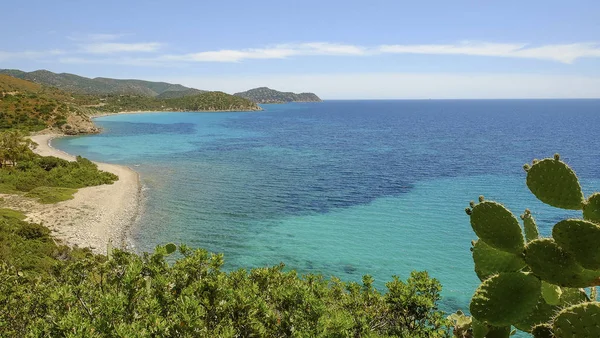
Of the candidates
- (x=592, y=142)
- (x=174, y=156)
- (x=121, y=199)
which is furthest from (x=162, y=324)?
(x=592, y=142)

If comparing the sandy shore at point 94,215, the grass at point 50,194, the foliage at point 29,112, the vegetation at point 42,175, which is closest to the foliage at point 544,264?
the sandy shore at point 94,215

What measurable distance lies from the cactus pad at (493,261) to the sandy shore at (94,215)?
90.5 feet

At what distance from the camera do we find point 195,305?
701 centimetres

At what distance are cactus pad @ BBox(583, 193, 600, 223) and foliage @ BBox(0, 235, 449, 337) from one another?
5632mm

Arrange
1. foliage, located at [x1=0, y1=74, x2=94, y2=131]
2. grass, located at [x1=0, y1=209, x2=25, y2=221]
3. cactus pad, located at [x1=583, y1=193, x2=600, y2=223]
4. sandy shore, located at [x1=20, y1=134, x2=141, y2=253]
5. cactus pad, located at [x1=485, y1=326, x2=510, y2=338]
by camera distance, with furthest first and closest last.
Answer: foliage, located at [x1=0, y1=74, x2=94, y2=131], sandy shore, located at [x1=20, y1=134, x2=141, y2=253], grass, located at [x1=0, y1=209, x2=25, y2=221], cactus pad, located at [x1=485, y1=326, x2=510, y2=338], cactus pad, located at [x1=583, y1=193, x2=600, y2=223]

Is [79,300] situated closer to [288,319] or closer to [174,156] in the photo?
[288,319]

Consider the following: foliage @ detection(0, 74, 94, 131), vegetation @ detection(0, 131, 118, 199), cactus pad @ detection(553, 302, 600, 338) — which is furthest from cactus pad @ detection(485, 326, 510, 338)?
foliage @ detection(0, 74, 94, 131)

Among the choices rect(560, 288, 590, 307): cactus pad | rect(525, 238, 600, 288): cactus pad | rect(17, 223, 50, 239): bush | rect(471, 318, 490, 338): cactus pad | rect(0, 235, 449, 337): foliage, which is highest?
rect(525, 238, 600, 288): cactus pad

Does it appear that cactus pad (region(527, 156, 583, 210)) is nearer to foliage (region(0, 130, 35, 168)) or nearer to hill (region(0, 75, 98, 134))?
foliage (region(0, 130, 35, 168))

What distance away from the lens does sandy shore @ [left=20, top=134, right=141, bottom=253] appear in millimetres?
29719

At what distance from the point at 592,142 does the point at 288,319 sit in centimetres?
10106

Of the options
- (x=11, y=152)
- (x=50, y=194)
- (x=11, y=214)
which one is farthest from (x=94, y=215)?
(x=11, y=152)

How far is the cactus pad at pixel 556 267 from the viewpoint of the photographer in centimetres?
280

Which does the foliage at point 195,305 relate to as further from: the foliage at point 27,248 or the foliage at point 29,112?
the foliage at point 29,112
